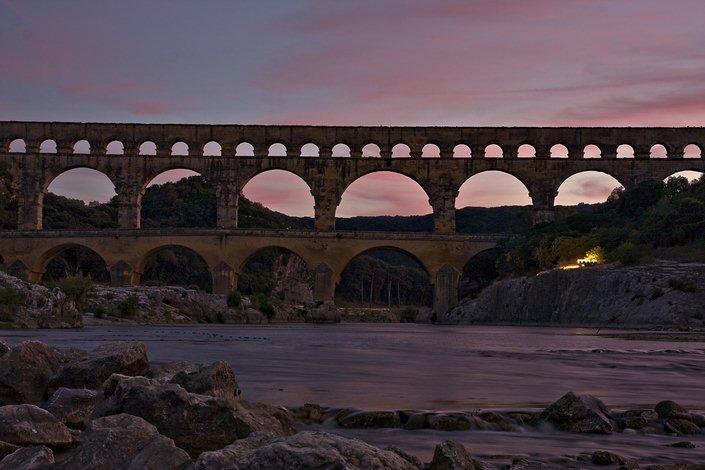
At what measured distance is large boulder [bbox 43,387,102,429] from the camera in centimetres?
776

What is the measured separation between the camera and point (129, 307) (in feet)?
145

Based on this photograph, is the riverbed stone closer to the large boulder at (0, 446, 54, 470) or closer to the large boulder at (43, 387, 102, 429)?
the large boulder at (0, 446, 54, 470)

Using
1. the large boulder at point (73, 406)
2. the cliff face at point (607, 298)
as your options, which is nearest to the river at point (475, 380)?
the large boulder at point (73, 406)

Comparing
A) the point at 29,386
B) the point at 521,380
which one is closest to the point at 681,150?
the point at 521,380

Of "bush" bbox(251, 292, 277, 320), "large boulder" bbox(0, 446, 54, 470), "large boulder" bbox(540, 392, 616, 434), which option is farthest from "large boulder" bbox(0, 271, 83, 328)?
"large boulder" bbox(0, 446, 54, 470)

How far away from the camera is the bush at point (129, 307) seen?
4409 centimetres

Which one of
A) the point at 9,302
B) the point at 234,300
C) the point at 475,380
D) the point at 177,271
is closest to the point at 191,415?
the point at 475,380

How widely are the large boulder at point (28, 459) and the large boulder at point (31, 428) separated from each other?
82cm

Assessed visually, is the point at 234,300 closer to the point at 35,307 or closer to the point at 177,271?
the point at 35,307

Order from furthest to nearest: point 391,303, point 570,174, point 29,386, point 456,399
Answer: point 391,303 < point 570,174 < point 456,399 < point 29,386

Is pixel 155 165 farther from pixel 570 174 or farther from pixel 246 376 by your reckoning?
pixel 246 376

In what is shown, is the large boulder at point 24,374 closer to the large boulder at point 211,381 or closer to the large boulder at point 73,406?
the large boulder at point 73,406

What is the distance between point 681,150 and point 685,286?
88.0 ft

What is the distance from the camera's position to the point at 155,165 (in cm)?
6091
